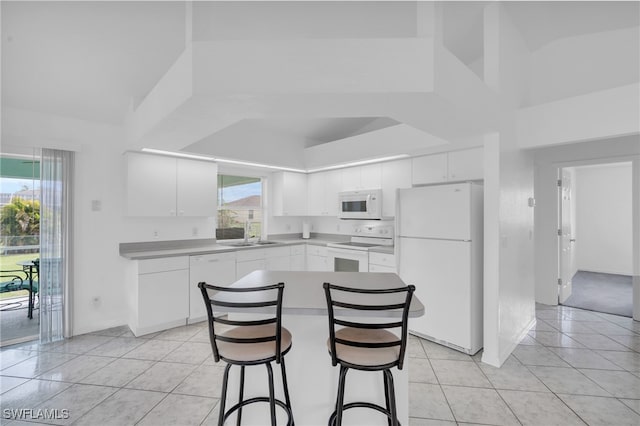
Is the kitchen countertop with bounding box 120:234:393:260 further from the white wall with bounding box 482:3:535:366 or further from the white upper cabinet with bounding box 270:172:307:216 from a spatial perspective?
the white wall with bounding box 482:3:535:366

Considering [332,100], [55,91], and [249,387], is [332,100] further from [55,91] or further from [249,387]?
[55,91]

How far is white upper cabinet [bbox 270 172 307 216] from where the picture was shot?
5.05 meters

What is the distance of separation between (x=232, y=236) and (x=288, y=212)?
102 cm

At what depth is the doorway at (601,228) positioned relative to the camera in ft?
19.2

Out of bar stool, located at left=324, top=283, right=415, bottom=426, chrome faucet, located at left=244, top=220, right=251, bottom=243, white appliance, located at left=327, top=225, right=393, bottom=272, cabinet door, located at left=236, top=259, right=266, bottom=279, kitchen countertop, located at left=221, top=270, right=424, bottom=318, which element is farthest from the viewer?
chrome faucet, located at left=244, top=220, right=251, bottom=243

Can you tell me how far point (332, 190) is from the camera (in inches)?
193

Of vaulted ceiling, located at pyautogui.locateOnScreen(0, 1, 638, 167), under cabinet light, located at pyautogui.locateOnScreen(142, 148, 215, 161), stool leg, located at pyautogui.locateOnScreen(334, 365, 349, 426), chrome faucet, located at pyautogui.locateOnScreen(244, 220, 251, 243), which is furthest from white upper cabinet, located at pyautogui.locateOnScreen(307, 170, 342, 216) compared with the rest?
stool leg, located at pyautogui.locateOnScreen(334, 365, 349, 426)

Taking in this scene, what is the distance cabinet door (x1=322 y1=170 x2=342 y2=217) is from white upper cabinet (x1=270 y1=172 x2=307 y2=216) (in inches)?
19.0

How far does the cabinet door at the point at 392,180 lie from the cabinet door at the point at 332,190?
87cm

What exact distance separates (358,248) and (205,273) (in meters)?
2.07

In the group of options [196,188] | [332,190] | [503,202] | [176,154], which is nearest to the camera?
[503,202]

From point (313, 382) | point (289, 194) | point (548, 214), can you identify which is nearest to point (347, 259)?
point (289, 194)

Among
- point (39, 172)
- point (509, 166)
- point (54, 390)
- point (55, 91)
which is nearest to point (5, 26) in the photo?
point (55, 91)

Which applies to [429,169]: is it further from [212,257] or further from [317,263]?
[212,257]
